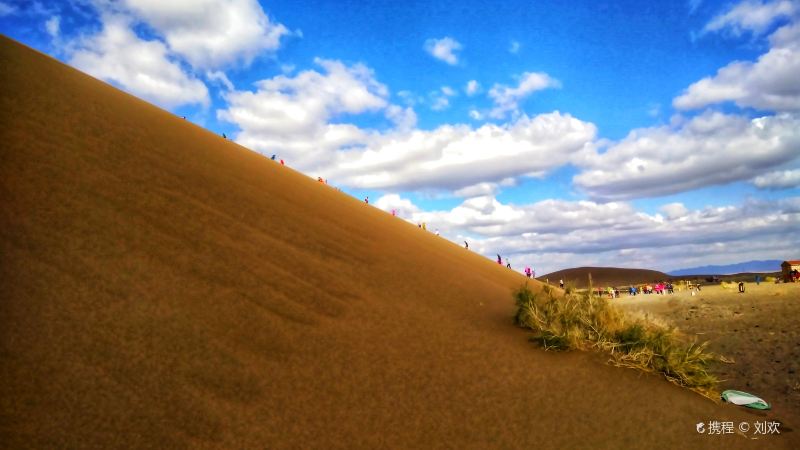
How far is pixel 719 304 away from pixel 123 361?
2160 cm

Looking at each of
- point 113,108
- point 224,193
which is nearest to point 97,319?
point 224,193

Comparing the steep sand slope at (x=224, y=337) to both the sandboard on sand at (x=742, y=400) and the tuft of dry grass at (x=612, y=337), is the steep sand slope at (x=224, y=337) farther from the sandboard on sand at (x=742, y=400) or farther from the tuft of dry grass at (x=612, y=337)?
the sandboard on sand at (x=742, y=400)

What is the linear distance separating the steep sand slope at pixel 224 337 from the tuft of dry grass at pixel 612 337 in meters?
0.23

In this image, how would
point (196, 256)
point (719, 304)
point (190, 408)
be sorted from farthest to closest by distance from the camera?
1. point (719, 304)
2. point (196, 256)
3. point (190, 408)

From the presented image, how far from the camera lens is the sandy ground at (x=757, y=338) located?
7695 millimetres

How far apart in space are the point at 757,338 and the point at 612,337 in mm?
8128

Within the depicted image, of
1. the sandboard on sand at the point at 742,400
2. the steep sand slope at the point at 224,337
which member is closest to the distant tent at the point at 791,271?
the sandboard on sand at the point at 742,400

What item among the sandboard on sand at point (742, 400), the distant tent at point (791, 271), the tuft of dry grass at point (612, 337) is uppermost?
the distant tent at point (791, 271)

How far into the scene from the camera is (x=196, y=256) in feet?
17.6

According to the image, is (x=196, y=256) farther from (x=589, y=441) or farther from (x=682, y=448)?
(x=682, y=448)

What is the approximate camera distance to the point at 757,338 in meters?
11.5

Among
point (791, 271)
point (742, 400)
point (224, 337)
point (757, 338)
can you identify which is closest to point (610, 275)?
point (791, 271)

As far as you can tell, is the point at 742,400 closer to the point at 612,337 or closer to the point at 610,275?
the point at 612,337

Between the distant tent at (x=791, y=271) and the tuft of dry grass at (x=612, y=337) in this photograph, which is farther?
the distant tent at (x=791, y=271)
